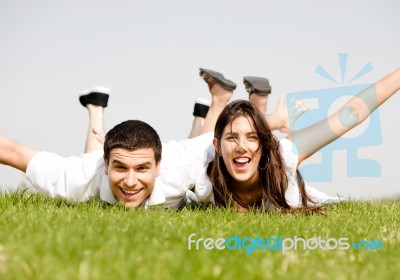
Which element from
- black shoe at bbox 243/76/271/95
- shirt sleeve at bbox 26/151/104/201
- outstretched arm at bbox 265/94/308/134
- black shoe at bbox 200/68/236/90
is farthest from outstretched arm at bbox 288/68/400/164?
shirt sleeve at bbox 26/151/104/201

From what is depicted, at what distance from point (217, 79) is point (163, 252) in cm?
640

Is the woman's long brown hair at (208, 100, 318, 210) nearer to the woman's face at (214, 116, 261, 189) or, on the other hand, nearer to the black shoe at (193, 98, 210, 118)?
the woman's face at (214, 116, 261, 189)

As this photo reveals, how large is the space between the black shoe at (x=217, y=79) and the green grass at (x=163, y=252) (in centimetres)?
450

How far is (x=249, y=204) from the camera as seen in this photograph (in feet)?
24.8

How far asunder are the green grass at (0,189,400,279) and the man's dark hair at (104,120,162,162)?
1.43 meters

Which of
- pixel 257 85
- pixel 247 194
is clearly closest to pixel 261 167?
pixel 247 194

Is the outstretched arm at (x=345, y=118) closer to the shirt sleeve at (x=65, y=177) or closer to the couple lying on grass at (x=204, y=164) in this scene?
the couple lying on grass at (x=204, y=164)

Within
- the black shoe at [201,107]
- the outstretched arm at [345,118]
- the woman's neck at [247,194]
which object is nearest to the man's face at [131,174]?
the woman's neck at [247,194]

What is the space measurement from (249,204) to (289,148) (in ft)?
3.29

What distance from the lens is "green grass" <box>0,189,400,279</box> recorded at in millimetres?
2961

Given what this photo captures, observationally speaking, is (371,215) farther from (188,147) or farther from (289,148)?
(188,147)

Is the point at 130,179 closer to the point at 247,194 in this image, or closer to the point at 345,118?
the point at 247,194

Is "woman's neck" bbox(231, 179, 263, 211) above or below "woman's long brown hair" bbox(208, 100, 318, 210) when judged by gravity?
below

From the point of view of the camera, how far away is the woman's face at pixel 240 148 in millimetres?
6910
